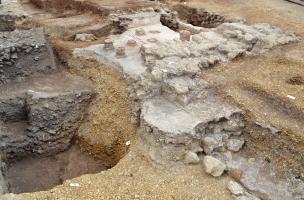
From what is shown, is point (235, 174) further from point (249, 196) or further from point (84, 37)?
point (84, 37)

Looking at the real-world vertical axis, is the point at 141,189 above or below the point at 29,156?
above

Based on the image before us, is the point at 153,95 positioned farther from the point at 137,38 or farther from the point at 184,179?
the point at 137,38

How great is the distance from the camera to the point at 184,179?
6.19 metres

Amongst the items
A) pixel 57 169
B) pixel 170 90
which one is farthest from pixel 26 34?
pixel 170 90

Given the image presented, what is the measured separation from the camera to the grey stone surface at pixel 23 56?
875 cm

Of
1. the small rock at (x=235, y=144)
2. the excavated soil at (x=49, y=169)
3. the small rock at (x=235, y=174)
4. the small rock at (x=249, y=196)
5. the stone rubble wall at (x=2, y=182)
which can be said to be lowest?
the excavated soil at (x=49, y=169)

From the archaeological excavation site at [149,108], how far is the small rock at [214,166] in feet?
0.06

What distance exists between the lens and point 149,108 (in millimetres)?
7219

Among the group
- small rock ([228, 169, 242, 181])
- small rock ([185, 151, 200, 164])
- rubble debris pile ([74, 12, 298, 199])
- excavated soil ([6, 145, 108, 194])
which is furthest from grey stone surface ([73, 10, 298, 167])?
excavated soil ([6, 145, 108, 194])

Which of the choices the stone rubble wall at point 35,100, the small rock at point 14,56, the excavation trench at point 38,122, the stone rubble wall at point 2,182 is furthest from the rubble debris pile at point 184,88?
the stone rubble wall at point 2,182

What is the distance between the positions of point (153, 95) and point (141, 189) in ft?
7.03

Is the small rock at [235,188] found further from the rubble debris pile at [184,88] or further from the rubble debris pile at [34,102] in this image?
the rubble debris pile at [34,102]

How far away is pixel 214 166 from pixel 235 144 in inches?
34.4

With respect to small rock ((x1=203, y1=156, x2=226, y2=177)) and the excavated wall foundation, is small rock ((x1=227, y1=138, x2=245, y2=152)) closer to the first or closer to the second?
small rock ((x1=203, y1=156, x2=226, y2=177))
